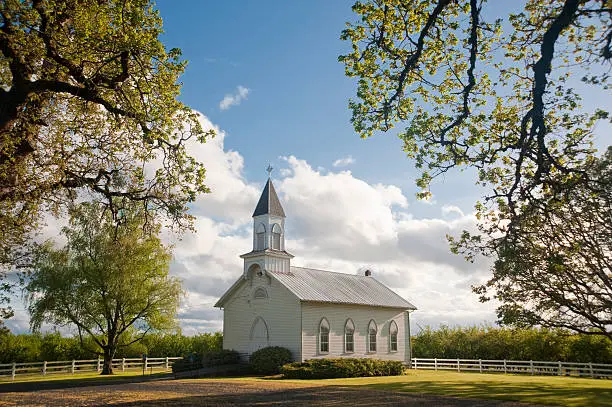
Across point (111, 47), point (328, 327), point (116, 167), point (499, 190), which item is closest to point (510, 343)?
point (328, 327)

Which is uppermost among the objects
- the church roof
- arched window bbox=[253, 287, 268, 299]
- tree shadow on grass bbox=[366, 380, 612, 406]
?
the church roof

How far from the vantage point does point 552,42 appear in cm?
1019

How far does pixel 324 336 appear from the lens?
1298 inches

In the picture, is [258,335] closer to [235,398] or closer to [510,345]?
[235,398]

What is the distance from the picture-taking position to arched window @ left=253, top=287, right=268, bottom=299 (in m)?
33.6

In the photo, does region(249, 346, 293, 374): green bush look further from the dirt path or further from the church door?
the dirt path

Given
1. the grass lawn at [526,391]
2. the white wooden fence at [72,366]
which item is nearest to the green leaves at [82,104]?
the grass lawn at [526,391]

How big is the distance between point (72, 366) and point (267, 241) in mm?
15220

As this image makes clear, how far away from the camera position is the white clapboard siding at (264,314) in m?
31.8

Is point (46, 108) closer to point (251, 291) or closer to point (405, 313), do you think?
point (251, 291)

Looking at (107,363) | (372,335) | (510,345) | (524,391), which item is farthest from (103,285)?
(510,345)

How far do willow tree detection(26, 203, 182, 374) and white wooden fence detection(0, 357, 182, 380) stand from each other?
231 centimetres

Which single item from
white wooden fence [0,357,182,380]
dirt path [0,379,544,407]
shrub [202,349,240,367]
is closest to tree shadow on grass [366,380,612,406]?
dirt path [0,379,544,407]

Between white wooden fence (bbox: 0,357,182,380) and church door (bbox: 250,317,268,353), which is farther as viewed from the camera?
church door (bbox: 250,317,268,353)
